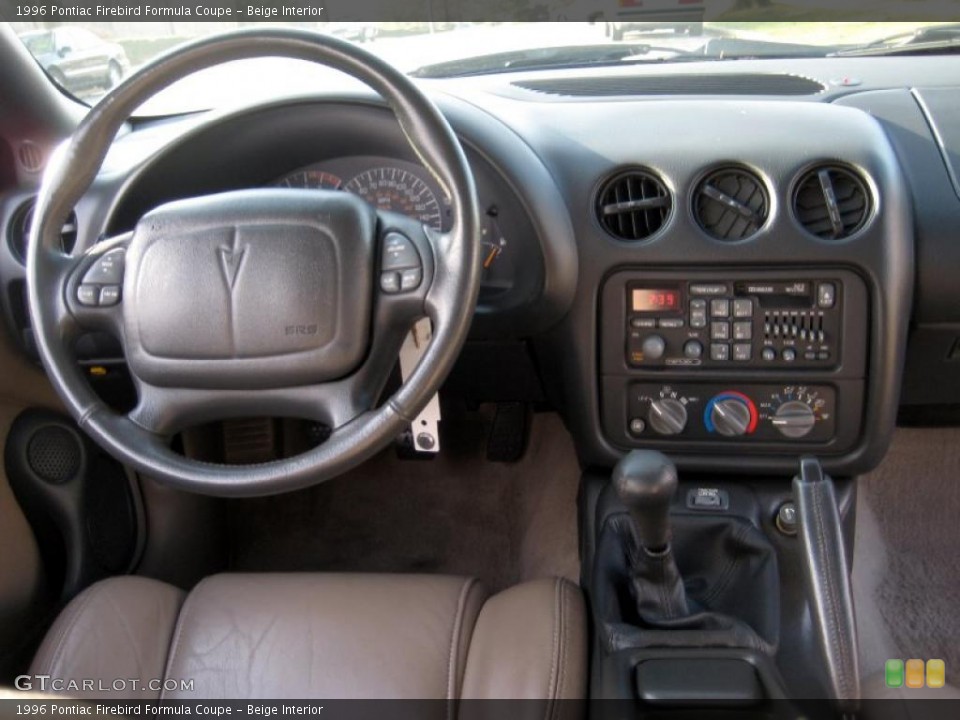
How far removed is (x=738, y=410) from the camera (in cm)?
147

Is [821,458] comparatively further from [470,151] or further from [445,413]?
[445,413]

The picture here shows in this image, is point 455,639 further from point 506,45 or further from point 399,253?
point 506,45

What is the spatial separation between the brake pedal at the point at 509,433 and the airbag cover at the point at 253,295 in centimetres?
94

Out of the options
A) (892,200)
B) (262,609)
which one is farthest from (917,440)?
(262,609)

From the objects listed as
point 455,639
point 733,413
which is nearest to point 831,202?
point 733,413

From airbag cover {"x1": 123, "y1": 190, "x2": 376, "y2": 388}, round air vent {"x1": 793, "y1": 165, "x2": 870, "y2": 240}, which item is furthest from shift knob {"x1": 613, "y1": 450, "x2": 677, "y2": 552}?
round air vent {"x1": 793, "y1": 165, "x2": 870, "y2": 240}

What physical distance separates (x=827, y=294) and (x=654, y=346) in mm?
266

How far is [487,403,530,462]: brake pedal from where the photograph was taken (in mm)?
2080

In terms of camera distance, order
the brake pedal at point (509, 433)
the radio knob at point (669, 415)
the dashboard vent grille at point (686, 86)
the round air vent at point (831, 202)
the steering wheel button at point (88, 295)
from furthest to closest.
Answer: the brake pedal at point (509, 433)
the dashboard vent grille at point (686, 86)
the radio knob at point (669, 415)
the round air vent at point (831, 202)
the steering wheel button at point (88, 295)

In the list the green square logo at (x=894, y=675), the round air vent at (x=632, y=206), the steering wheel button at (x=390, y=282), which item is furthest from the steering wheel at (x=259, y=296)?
the green square logo at (x=894, y=675)

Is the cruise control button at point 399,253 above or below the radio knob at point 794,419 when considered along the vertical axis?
above

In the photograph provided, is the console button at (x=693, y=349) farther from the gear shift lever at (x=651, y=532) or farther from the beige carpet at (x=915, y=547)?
the beige carpet at (x=915, y=547)

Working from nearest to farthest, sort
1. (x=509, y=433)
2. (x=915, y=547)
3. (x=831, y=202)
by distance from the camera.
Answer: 1. (x=831, y=202)
2. (x=915, y=547)
3. (x=509, y=433)
